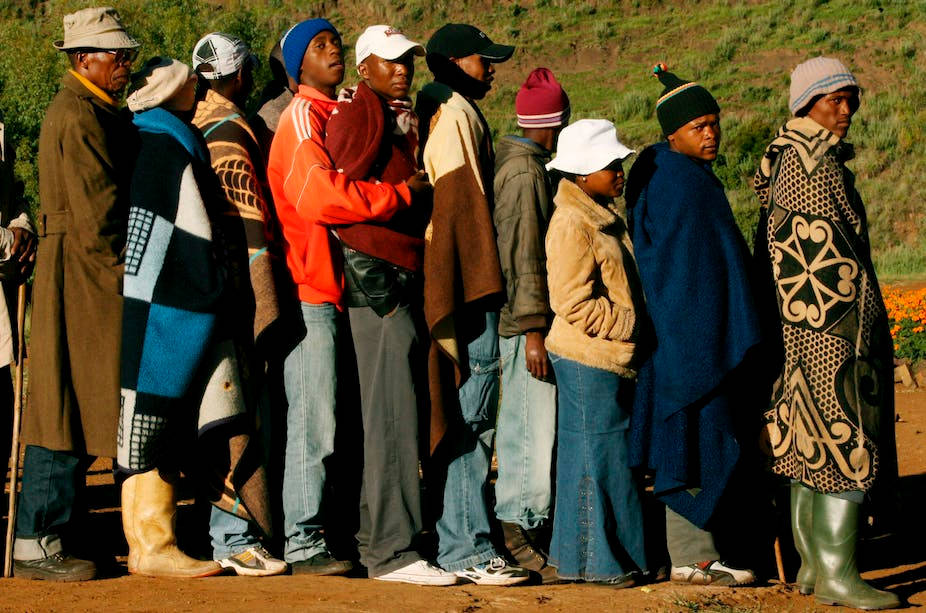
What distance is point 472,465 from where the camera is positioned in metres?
6.24

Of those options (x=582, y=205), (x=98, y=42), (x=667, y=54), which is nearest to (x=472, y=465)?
(x=582, y=205)

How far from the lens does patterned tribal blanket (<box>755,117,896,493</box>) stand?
19.2 ft

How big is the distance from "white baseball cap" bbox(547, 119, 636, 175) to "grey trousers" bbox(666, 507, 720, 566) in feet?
5.51

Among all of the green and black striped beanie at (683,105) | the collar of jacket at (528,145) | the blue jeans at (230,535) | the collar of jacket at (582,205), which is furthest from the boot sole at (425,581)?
the green and black striped beanie at (683,105)

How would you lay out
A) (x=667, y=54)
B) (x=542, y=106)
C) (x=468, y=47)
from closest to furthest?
(x=542, y=106), (x=468, y=47), (x=667, y=54)

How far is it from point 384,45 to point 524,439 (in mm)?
1979

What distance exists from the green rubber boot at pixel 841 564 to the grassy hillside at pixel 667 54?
13.3m

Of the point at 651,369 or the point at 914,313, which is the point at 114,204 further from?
the point at 914,313

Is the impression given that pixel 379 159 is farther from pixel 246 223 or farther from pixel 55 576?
pixel 55 576

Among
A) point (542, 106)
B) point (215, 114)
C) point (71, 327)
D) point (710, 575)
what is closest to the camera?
point (71, 327)

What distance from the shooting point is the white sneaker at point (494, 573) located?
6059 mm

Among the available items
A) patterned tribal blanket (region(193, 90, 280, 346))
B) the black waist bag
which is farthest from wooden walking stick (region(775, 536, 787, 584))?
patterned tribal blanket (region(193, 90, 280, 346))

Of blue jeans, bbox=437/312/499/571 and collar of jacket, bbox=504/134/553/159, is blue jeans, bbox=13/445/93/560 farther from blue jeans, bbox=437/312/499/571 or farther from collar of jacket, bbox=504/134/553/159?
collar of jacket, bbox=504/134/553/159

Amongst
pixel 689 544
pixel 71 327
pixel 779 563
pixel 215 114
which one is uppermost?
pixel 215 114
